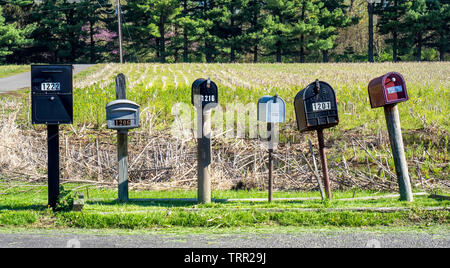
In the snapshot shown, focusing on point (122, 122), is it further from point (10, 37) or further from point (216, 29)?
point (216, 29)

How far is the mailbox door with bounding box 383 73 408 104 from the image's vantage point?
666 centimetres

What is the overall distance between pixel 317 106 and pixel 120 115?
2.65m

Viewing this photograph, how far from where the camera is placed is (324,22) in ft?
175

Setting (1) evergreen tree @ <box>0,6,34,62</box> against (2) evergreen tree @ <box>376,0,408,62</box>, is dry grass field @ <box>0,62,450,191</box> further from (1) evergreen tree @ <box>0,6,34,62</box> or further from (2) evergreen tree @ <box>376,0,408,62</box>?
(2) evergreen tree @ <box>376,0,408,62</box>

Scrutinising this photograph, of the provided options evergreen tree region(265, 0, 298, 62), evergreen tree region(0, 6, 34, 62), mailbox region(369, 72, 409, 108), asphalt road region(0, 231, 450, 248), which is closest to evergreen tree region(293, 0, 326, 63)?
evergreen tree region(265, 0, 298, 62)

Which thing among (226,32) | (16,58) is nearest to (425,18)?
(226,32)

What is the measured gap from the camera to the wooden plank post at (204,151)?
22.3 feet

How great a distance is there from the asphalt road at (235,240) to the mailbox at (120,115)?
1891 millimetres

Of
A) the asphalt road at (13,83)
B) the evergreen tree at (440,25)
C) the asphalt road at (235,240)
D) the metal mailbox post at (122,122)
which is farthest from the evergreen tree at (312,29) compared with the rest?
the asphalt road at (235,240)

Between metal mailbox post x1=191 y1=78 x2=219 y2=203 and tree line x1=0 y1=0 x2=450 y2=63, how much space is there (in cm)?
4484

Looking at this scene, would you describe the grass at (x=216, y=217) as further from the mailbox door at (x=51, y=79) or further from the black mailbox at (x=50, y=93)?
the mailbox door at (x=51, y=79)

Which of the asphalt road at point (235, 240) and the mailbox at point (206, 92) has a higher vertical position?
the mailbox at point (206, 92)

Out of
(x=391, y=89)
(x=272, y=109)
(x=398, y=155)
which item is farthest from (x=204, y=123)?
(x=398, y=155)
